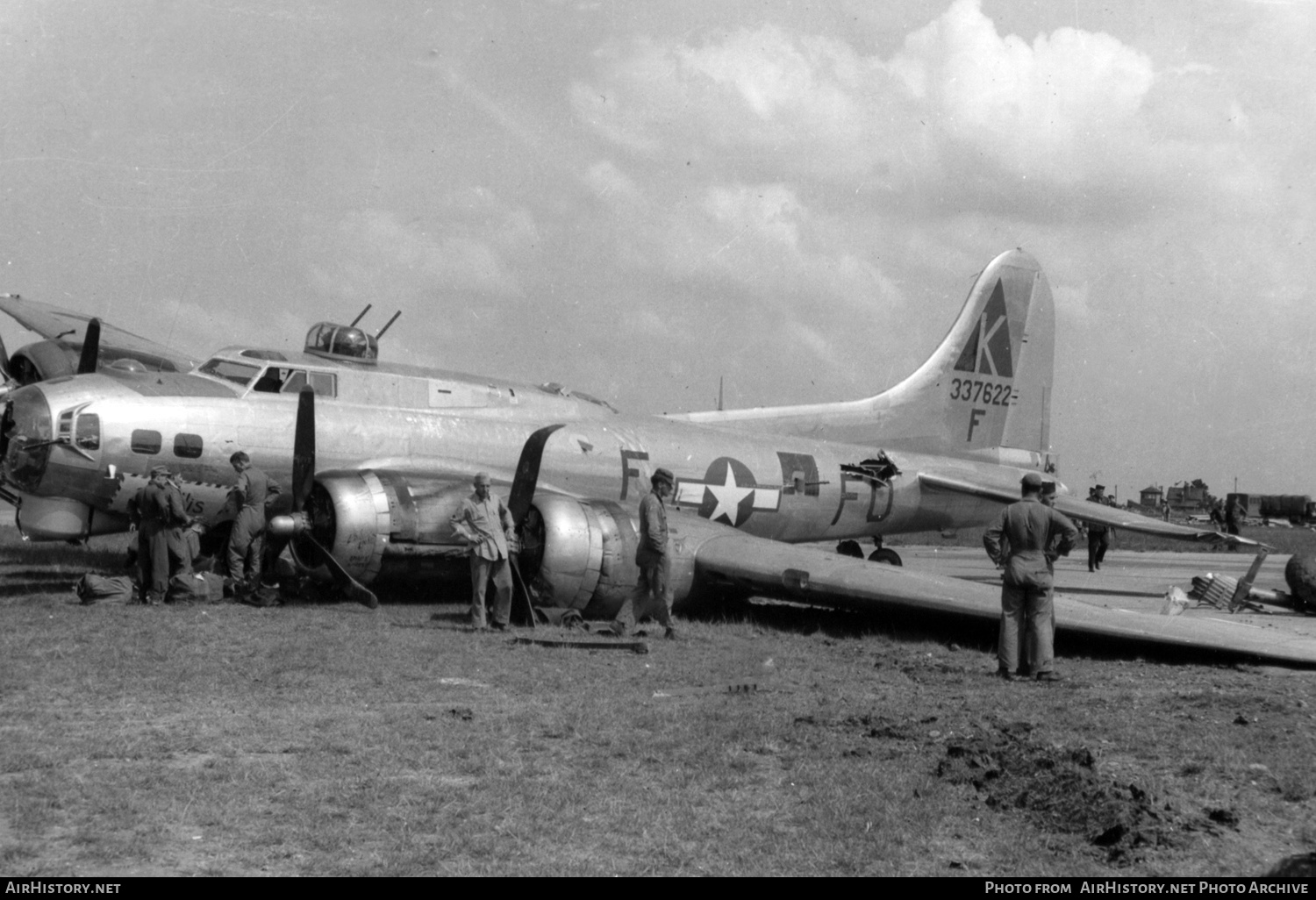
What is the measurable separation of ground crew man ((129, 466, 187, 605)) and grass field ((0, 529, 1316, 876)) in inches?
79.2

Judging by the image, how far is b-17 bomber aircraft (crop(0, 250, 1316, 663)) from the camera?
13.0 meters

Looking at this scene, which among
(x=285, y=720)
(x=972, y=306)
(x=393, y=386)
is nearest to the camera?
(x=285, y=720)

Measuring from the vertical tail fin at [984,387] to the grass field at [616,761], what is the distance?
10.6 m

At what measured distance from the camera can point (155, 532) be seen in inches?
514

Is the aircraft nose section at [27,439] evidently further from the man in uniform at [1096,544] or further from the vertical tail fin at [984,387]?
the man in uniform at [1096,544]

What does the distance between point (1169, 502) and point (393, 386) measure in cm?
Result: 7674

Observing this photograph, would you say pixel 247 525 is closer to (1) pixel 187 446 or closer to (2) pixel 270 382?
(1) pixel 187 446

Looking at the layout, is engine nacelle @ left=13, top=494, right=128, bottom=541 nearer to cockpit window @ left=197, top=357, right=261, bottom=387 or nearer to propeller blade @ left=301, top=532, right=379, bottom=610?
cockpit window @ left=197, top=357, right=261, bottom=387

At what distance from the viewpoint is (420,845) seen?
194 inches

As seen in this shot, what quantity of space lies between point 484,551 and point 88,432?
5035 mm

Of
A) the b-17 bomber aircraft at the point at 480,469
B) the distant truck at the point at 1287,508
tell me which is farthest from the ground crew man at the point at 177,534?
the distant truck at the point at 1287,508

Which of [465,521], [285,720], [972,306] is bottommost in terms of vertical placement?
[285,720]

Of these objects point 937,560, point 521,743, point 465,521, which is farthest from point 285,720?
point 937,560

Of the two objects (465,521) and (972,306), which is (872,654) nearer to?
(465,521)
